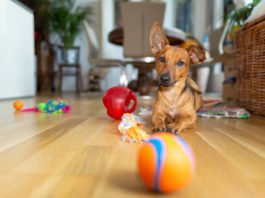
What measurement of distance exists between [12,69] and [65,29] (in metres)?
3.19

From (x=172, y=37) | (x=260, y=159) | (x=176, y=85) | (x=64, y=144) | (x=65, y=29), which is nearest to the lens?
(x=260, y=159)

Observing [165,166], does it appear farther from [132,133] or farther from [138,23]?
[138,23]

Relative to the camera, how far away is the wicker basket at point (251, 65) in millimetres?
1835

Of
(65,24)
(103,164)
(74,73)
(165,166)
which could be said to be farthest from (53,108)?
(74,73)

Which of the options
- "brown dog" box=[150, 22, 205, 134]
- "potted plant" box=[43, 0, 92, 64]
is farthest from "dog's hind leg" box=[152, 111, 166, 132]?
"potted plant" box=[43, 0, 92, 64]

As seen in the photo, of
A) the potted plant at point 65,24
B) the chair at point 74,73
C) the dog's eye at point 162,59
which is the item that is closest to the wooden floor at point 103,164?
the dog's eye at point 162,59

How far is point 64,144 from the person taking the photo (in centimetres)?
104

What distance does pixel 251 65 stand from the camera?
1980 millimetres

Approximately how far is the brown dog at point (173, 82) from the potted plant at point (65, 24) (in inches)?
211

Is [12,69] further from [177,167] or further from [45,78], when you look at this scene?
[177,167]

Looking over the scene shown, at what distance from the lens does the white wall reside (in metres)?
3.34

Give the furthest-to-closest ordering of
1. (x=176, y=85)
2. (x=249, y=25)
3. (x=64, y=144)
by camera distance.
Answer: (x=249, y=25) → (x=176, y=85) → (x=64, y=144)

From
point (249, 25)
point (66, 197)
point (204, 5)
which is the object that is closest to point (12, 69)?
point (249, 25)

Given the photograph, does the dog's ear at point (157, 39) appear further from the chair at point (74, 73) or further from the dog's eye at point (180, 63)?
the chair at point (74, 73)
